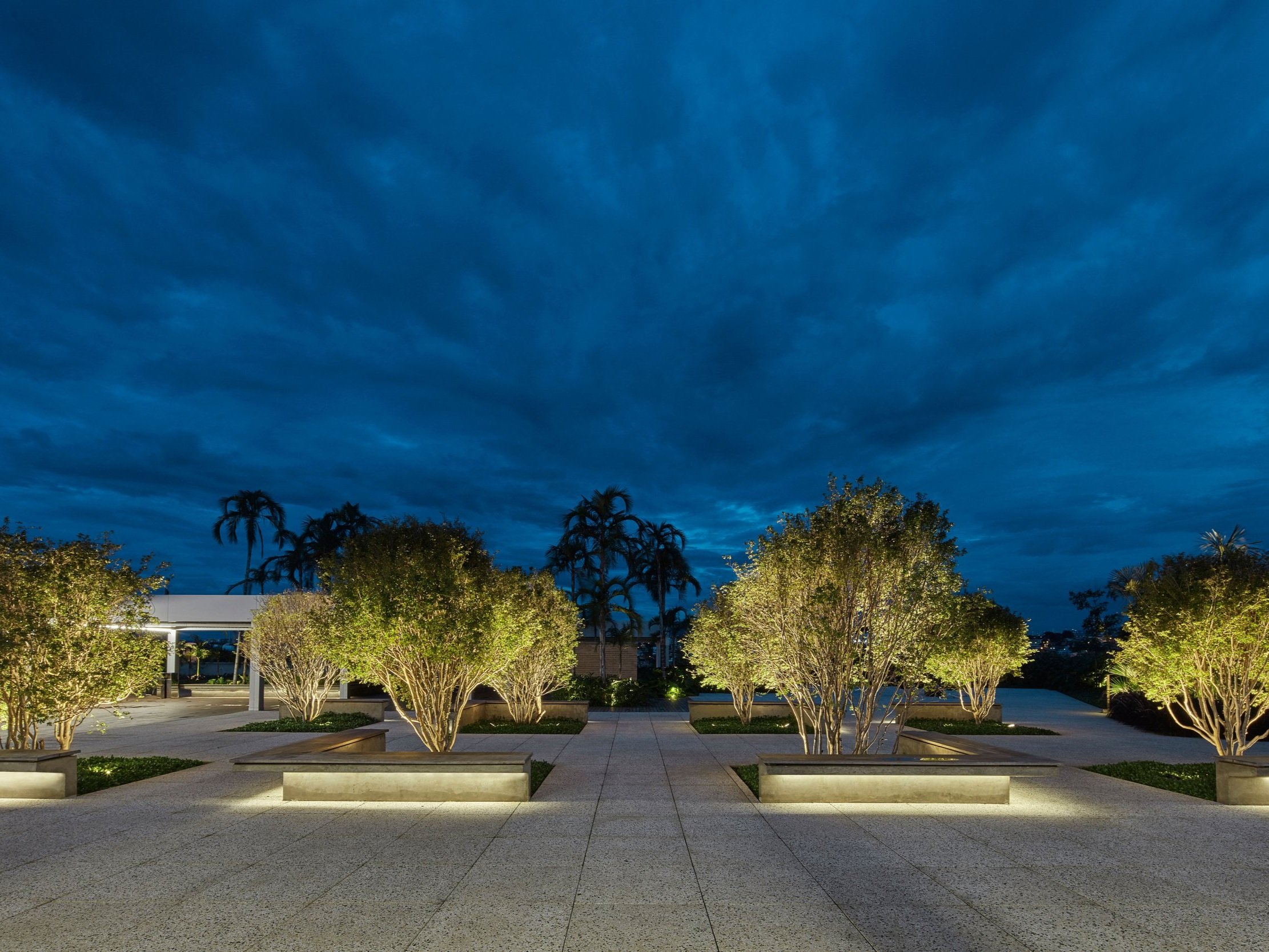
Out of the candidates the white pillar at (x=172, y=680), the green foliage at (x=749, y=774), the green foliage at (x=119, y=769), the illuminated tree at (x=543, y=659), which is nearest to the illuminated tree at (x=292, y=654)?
the illuminated tree at (x=543, y=659)

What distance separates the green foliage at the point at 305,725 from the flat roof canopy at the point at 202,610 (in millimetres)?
8732

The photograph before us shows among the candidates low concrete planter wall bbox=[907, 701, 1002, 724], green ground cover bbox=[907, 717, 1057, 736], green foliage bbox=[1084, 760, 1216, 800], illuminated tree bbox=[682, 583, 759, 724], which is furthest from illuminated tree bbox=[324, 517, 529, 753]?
low concrete planter wall bbox=[907, 701, 1002, 724]

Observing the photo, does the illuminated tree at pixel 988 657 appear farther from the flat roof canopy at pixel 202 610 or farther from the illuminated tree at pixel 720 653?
the flat roof canopy at pixel 202 610

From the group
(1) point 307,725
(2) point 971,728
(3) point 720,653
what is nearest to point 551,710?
(3) point 720,653

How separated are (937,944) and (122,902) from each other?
601 centimetres

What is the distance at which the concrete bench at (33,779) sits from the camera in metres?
10.5

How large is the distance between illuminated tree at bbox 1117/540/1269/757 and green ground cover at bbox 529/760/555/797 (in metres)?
9.68

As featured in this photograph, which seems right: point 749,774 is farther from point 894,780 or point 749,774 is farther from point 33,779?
point 33,779

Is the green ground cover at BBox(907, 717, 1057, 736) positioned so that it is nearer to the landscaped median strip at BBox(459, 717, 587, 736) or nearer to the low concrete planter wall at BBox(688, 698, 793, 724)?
the low concrete planter wall at BBox(688, 698, 793, 724)

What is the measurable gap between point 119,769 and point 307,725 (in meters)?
8.21

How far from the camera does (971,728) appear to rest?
68.9 feet

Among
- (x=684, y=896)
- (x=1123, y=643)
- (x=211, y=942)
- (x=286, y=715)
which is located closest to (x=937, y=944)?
(x=684, y=896)

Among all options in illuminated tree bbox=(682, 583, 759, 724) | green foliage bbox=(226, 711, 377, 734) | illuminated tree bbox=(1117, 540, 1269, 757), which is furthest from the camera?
green foliage bbox=(226, 711, 377, 734)

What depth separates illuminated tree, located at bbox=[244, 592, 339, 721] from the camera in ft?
67.3
